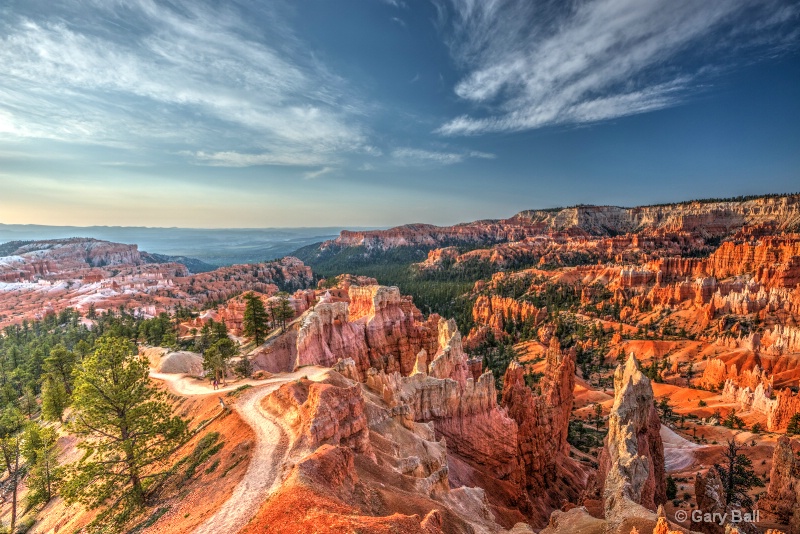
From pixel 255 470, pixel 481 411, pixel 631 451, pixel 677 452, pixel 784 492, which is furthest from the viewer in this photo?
pixel 677 452

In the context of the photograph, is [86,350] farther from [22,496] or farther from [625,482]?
[625,482]

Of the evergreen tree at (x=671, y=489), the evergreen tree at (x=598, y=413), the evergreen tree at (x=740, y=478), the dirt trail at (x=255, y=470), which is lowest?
the evergreen tree at (x=598, y=413)

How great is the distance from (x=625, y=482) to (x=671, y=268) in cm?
12347

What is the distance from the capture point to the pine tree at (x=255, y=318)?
1994 inches

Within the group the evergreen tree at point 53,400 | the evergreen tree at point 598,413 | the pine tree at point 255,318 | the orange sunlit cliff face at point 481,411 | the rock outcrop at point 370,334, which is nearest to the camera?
the orange sunlit cliff face at point 481,411

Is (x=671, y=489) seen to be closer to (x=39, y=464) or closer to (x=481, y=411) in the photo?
(x=481, y=411)

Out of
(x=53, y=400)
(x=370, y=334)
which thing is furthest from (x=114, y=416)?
(x=370, y=334)

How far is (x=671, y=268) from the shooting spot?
380 feet

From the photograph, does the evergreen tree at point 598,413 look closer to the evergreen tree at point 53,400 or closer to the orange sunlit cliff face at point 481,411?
the orange sunlit cliff face at point 481,411

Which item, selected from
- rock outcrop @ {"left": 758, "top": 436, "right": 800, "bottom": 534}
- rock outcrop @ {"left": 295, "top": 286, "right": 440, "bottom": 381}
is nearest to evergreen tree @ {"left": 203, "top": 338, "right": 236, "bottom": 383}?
rock outcrop @ {"left": 295, "top": 286, "right": 440, "bottom": 381}

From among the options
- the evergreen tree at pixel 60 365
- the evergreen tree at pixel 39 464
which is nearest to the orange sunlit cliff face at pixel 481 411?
the evergreen tree at pixel 39 464

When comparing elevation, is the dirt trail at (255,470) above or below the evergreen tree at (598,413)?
above

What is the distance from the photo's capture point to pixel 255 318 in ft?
168

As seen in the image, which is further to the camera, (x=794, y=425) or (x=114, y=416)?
(x=794, y=425)
